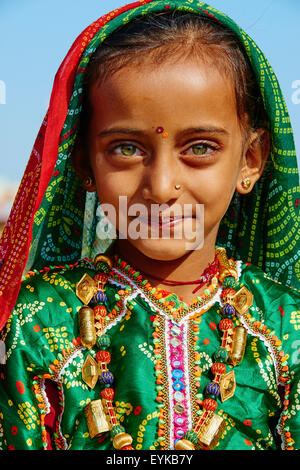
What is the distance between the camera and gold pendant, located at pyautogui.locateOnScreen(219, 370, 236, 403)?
2.19 m

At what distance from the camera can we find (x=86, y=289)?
91.0 inches

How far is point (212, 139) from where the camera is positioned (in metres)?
2.19

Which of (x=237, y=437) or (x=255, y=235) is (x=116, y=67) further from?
(x=237, y=437)

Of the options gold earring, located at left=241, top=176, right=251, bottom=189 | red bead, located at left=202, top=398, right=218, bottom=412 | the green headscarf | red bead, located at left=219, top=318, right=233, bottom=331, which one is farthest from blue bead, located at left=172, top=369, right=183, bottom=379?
gold earring, located at left=241, top=176, right=251, bottom=189

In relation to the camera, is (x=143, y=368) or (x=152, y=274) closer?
(x=143, y=368)

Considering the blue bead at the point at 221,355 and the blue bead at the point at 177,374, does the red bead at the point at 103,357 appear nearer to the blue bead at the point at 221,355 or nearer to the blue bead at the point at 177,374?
the blue bead at the point at 177,374

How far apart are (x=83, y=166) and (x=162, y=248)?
1.42ft

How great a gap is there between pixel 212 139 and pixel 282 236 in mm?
559

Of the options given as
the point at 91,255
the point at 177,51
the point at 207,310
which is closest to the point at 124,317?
the point at 207,310

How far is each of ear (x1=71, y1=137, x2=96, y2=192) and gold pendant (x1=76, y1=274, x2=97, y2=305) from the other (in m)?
0.30

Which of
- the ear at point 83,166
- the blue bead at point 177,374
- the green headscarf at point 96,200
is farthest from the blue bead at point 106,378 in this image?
the ear at point 83,166

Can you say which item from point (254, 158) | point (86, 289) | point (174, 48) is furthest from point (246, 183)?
point (86, 289)

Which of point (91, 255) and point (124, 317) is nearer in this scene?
point (124, 317)

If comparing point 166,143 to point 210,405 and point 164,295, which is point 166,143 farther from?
point 210,405
